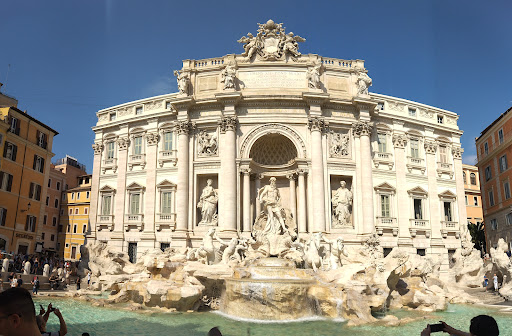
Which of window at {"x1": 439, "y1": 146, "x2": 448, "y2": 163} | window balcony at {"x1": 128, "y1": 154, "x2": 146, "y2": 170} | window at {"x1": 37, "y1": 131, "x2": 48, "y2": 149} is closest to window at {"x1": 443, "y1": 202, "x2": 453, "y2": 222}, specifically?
window at {"x1": 439, "y1": 146, "x2": 448, "y2": 163}

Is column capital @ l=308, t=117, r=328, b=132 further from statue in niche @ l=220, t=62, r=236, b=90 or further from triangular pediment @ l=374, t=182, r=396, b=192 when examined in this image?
triangular pediment @ l=374, t=182, r=396, b=192

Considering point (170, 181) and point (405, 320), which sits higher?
point (170, 181)

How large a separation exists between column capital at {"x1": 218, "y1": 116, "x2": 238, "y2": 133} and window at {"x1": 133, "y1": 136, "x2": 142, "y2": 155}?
7006mm

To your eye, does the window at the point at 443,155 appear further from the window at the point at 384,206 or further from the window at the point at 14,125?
the window at the point at 14,125

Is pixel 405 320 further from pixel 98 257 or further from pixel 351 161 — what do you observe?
pixel 98 257

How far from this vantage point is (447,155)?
30.8 meters

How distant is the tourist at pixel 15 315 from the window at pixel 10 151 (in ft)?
101

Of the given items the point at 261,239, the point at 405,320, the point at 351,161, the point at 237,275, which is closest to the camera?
the point at 405,320

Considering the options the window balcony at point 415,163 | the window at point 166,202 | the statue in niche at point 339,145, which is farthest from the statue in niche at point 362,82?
the window at point 166,202

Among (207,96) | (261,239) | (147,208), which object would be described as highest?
(207,96)

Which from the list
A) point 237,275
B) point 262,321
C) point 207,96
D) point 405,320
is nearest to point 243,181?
point 207,96

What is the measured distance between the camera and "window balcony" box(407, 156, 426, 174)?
29.0 m

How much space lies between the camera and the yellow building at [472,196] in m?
49.7

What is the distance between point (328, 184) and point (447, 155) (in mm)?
11252
